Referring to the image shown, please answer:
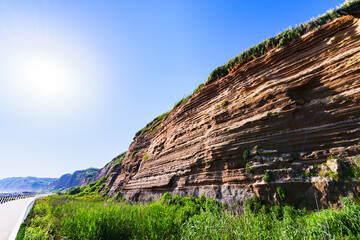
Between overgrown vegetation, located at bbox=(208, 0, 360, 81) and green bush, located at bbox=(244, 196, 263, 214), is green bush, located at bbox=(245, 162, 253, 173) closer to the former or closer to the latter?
green bush, located at bbox=(244, 196, 263, 214)

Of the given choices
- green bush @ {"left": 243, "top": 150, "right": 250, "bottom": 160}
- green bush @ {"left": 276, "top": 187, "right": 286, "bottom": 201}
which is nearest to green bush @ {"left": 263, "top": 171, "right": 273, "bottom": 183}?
green bush @ {"left": 276, "top": 187, "right": 286, "bottom": 201}

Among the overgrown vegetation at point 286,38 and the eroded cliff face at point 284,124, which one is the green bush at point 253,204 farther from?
the overgrown vegetation at point 286,38

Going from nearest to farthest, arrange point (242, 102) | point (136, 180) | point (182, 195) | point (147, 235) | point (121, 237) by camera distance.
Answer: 1. point (147, 235)
2. point (121, 237)
3. point (242, 102)
4. point (182, 195)
5. point (136, 180)

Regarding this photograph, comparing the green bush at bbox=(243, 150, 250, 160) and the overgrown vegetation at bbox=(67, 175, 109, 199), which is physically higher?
the green bush at bbox=(243, 150, 250, 160)

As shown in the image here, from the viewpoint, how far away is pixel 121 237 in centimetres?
636

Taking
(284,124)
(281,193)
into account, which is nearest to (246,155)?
(281,193)

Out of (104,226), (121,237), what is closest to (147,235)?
(121,237)

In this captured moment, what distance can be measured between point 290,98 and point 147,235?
14579 millimetres

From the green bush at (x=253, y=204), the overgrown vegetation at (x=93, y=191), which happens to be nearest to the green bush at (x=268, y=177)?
the green bush at (x=253, y=204)

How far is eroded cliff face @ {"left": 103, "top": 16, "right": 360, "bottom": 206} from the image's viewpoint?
10758mm

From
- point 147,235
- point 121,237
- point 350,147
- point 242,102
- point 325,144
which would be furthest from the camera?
point 242,102

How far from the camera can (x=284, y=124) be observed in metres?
13.1

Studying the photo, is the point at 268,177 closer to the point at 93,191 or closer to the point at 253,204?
the point at 253,204

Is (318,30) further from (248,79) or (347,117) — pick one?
(347,117)
